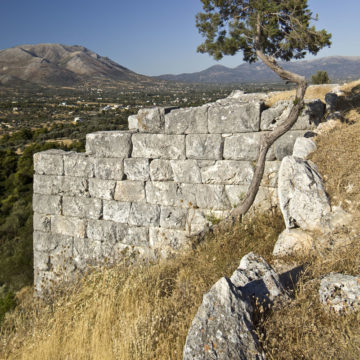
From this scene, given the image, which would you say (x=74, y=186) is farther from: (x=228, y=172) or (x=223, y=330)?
(x=223, y=330)

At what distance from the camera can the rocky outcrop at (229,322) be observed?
7.52 ft

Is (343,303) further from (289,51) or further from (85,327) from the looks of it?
(289,51)

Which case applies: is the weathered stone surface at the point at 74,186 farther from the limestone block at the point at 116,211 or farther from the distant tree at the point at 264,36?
the distant tree at the point at 264,36

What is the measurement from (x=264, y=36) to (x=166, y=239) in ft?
16.2

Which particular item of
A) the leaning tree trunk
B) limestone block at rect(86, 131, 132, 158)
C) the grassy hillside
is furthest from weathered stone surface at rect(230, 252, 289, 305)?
limestone block at rect(86, 131, 132, 158)

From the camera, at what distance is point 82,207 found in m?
7.12

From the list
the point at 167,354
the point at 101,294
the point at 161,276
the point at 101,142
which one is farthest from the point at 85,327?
the point at 101,142

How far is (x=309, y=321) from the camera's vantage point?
2.64 m

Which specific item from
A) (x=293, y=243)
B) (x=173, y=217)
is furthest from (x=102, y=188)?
(x=293, y=243)

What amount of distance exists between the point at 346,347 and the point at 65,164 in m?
6.27

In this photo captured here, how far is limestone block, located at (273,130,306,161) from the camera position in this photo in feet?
19.1

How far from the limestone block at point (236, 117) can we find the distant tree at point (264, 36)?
390 millimetres

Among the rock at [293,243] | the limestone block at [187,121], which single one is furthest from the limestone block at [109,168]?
the rock at [293,243]

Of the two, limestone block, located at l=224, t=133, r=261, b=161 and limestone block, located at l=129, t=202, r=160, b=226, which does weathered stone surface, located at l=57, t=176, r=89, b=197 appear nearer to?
limestone block, located at l=129, t=202, r=160, b=226
